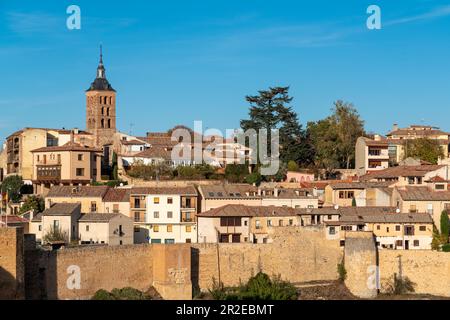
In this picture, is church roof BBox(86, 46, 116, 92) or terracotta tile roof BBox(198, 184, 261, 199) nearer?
terracotta tile roof BBox(198, 184, 261, 199)

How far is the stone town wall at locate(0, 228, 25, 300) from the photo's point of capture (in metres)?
37.7

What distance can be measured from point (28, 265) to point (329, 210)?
18.3m

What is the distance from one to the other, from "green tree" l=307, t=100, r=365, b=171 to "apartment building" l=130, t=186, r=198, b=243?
1490cm

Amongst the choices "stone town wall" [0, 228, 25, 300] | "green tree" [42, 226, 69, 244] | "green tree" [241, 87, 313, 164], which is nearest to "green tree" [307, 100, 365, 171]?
"green tree" [241, 87, 313, 164]

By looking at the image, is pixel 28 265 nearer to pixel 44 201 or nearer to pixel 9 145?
pixel 44 201

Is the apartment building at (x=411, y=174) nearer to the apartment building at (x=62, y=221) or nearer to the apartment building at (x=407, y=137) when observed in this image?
the apartment building at (x=407, y=137)

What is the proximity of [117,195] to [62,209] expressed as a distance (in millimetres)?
5012

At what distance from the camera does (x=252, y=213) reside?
53.4 metres

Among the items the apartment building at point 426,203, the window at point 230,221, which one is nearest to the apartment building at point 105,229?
the window at point 230,221

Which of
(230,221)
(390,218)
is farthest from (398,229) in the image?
(230,221)

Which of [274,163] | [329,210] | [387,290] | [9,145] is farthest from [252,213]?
[9,145]

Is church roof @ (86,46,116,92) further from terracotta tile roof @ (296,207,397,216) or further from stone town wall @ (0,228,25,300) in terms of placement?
stone town wall @ (0,228,25,300)

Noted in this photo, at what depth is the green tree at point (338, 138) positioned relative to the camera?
69000 mm

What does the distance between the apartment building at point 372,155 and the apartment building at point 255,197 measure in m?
10.7
